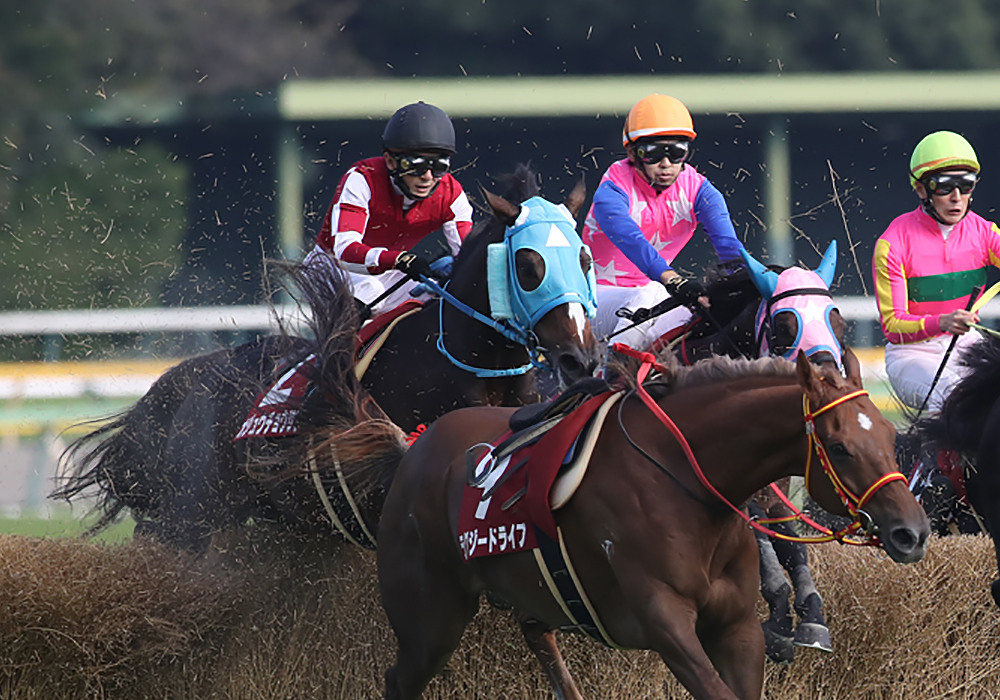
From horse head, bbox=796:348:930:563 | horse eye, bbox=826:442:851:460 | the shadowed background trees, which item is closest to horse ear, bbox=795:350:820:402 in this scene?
horse head, bbox=796:348:930:563

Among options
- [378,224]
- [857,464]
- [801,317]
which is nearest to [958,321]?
[801,317]

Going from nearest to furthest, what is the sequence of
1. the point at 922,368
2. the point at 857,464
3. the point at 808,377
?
the point at 857,464 → the point at 808,377 → the point at 922,368

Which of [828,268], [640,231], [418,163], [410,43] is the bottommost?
[828,268]

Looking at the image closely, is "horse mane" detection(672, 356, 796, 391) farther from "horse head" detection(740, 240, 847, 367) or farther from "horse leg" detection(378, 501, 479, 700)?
"horse leg" detection(378, 501, 479, 700)

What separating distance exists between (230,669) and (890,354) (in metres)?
2.79

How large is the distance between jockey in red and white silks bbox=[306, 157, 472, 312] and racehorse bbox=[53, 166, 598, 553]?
0.15 m

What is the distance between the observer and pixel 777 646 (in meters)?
4.69

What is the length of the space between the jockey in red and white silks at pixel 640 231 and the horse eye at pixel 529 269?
0.74m

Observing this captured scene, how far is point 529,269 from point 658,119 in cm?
108

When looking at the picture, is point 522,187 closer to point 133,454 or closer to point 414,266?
point 414,266

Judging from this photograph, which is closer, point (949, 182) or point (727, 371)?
point (727, 371)

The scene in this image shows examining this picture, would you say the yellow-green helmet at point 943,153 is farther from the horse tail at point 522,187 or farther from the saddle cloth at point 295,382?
the saddle cloth at point 295,382

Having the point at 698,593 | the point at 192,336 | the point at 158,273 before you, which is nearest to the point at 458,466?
the point at 698,593

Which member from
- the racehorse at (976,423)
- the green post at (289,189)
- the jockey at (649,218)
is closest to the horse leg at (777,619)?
the racehorse at (976,423)
